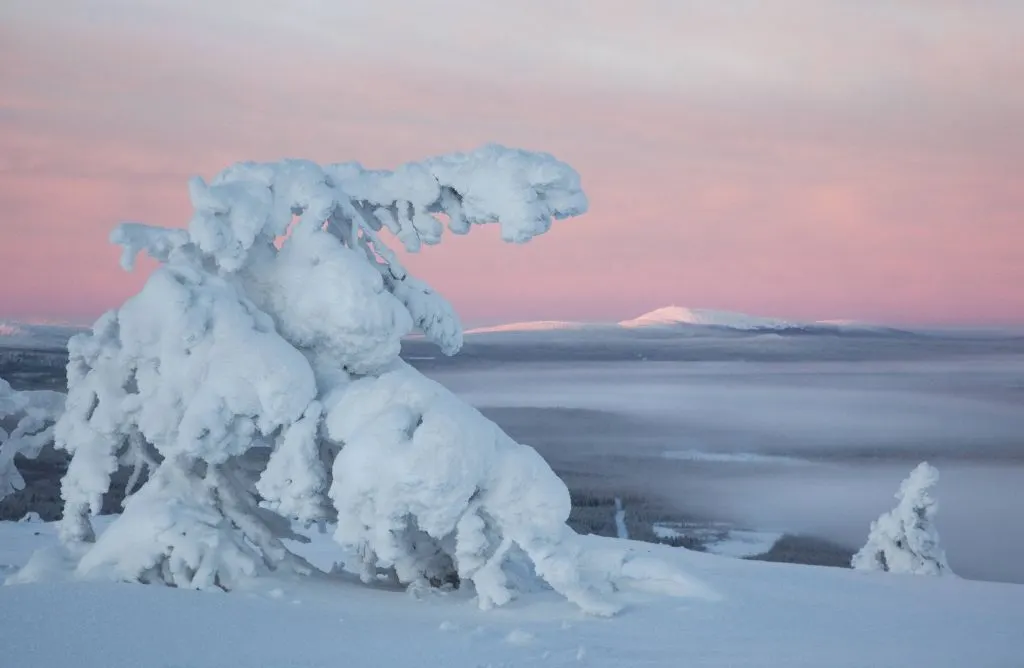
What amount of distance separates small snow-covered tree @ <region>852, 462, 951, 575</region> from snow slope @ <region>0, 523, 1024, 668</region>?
3.95 metres

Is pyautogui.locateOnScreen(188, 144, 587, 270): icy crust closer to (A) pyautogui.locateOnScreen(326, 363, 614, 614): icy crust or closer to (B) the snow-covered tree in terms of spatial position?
(A) pyautogui.locateOnScreen(326, 363, 614, 614): icy crust

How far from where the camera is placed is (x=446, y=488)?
825cm

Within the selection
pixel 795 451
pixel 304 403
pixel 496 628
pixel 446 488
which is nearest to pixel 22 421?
pixel 304 403

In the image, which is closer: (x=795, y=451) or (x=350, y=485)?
(x=350, y=485)

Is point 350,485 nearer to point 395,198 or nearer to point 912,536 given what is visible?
point 395,198

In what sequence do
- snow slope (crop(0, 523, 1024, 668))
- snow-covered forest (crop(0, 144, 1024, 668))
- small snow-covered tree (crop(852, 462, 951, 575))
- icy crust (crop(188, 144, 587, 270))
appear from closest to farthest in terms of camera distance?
1. snow slope (crop(0, 523, 1024, 668))
2. snow-covered forest (crop(0, 144, 1024, 668))
3. icy crust (crop(188, 144, 587, 270))
4. small snow-covered tree (crop(852, 462, 951, 575))

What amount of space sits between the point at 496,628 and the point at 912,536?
7608 mm

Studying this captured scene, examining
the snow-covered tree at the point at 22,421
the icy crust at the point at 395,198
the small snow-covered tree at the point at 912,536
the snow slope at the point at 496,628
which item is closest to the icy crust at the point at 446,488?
the snow slope at the point at 496,628

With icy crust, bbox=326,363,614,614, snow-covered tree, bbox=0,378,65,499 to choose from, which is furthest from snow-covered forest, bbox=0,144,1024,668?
snow-covered tree, bbox=0,378,65,499

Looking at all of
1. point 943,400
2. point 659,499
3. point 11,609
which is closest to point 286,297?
point 11,609

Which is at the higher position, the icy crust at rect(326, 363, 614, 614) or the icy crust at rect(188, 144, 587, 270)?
the icy crust at rect(188, 144, 587, 270)

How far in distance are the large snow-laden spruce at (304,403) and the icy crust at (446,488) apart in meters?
0.01

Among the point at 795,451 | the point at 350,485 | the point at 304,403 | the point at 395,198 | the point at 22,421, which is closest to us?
the point at 350,485

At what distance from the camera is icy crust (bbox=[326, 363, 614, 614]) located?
323 inches
